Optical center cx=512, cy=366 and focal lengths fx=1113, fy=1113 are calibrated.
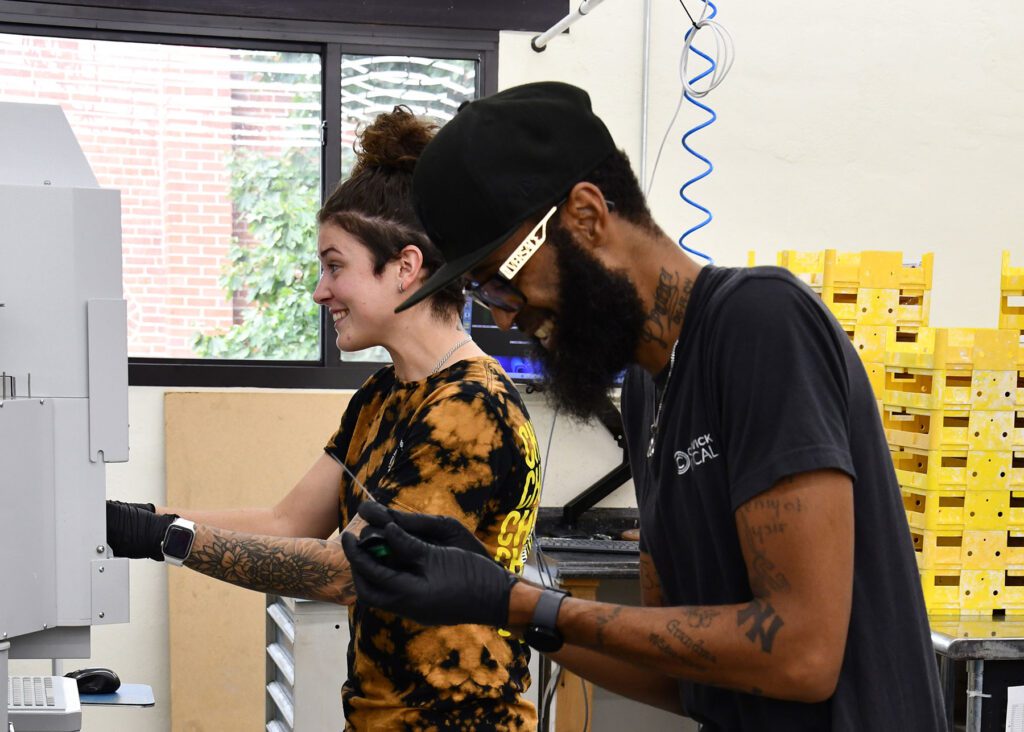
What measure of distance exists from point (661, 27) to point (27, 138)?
2564 millimetres

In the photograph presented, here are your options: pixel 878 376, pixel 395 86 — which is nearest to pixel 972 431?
pixel 878 376

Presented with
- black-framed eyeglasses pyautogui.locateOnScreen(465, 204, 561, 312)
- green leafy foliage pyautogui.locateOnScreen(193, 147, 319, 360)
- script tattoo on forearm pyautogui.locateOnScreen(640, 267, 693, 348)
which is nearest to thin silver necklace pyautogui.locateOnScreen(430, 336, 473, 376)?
black-framed eyeglasses pyautogui.locateOnScreen(465, 204, 561, 312)

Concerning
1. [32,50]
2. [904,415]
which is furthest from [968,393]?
[32,50]

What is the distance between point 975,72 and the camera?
3746 mm

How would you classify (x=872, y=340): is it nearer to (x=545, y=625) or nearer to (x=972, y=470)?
(x=972, y=470)

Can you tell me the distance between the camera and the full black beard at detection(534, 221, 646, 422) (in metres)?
1.01

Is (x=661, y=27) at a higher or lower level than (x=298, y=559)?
higher

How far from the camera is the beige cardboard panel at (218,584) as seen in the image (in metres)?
3.33

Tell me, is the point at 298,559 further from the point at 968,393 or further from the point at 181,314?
the point at 181,314

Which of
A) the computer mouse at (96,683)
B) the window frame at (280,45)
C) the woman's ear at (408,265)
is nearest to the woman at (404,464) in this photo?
the woman's ear at (408,265)

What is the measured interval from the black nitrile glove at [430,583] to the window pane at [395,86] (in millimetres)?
2593

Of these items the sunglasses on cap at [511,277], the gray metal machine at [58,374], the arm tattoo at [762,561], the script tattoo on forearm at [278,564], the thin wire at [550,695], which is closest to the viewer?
the arm tattoo at [762,561]

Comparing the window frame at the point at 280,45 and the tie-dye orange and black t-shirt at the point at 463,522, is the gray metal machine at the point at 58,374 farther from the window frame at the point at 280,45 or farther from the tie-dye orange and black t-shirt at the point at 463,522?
the window frame at the point at 280,45

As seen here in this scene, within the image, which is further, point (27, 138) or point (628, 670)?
point (27, 138)
